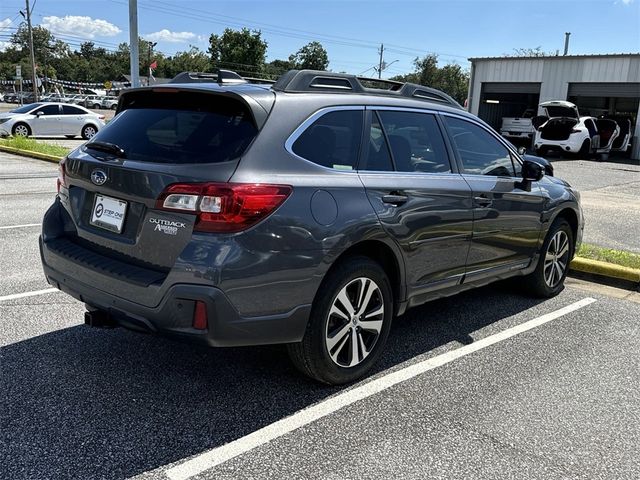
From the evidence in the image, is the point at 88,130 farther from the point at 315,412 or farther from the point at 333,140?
the point at 315,412

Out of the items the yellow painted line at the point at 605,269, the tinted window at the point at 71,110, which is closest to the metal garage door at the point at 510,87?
the tinted window at the point at 71,110

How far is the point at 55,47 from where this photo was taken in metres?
Answer: 123

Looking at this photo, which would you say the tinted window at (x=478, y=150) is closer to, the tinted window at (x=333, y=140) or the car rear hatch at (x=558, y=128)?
the tinted window at (x=333, y=140)

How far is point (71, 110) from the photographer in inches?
890

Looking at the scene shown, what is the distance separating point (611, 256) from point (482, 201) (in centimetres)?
313

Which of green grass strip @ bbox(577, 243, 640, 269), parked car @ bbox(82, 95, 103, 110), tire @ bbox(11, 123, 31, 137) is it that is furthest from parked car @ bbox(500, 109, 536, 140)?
parked car @ bbox(82, 95, 103, 110)

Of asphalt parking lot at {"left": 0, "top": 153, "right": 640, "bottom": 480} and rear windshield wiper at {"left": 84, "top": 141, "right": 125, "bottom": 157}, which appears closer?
asphalt parking lot at {"left": 0, "top": 153, "right": 640, "bottom": 480}

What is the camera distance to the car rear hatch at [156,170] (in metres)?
3.01

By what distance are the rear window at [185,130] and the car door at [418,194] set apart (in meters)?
0.81

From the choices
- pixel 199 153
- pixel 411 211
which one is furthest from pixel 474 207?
pixel 199 153

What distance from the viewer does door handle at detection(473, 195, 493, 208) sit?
436 centimetres

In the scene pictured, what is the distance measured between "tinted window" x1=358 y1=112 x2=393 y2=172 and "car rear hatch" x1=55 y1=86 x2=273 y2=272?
2.56ft

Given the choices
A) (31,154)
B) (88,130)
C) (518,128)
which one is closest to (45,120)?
(88,130)

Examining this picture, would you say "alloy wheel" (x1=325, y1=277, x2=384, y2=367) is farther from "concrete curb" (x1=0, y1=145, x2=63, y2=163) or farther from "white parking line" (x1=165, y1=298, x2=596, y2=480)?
"concrete curb" (x1=0, y1=145, x2=63, y2=163)
